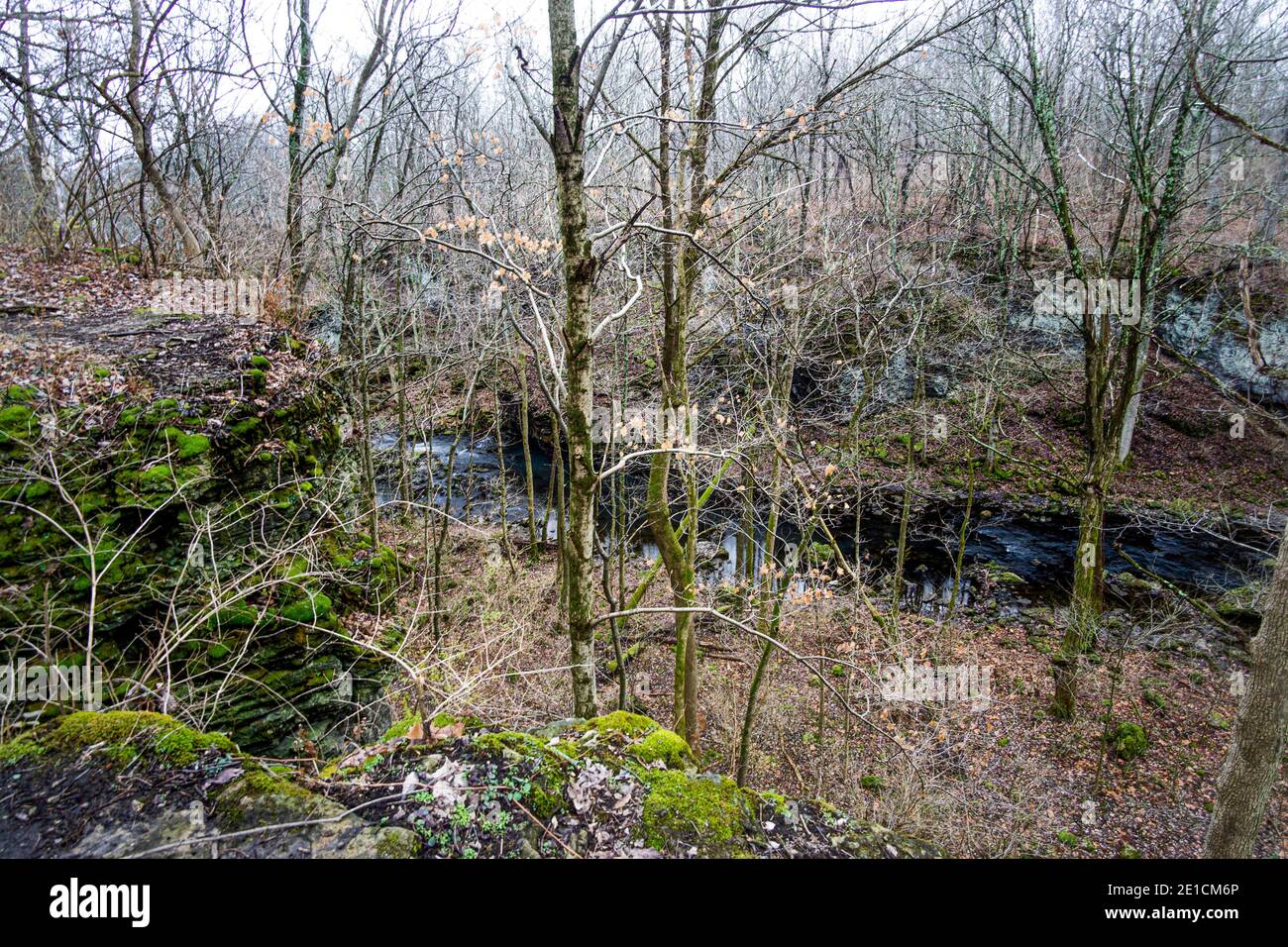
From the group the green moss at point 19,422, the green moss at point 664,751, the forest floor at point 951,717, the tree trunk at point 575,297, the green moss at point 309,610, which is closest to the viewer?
the green moss at point 664,751

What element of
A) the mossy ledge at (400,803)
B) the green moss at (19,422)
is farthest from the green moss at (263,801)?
the green moss at (19,422)

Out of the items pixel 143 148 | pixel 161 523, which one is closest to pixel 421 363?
pixel 143 148

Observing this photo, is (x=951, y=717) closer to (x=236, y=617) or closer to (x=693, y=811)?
(x=693, y=811)

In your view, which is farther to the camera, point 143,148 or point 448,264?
point 448,264

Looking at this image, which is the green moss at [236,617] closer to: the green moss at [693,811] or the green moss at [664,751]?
the green moss at [664,751]

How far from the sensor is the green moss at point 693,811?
227cm

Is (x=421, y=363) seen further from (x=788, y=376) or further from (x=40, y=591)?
(x=40, y=591)

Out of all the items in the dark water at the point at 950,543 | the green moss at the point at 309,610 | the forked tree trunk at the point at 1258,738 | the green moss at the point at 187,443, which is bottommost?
the dark water at the point at 950,543

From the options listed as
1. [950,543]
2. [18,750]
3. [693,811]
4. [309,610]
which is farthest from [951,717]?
[18,750]

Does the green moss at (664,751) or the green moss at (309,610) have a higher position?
the green moss at (664,751)

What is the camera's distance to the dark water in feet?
44.7

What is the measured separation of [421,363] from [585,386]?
51.9ft

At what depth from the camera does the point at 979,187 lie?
17.2 meters

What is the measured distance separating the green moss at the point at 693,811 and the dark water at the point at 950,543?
947 cm
